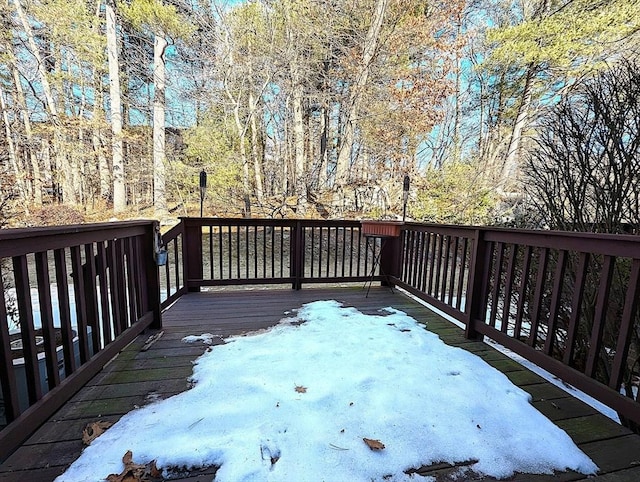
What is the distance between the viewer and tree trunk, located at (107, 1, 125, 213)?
29.8ft

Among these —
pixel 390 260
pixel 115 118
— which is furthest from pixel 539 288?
pixel 115 118

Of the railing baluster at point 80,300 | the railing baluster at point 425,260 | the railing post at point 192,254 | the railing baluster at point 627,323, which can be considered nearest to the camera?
the railing baluster at point 627,323

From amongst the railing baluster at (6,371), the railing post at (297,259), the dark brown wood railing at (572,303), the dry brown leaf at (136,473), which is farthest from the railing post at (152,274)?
the dark brown wood railing at (572,303)

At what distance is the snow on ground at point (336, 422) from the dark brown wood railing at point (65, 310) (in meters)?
0.39

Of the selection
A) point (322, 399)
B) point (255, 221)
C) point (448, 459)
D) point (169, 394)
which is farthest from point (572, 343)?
point (255, 221)

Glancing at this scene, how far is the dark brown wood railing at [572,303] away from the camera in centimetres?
149

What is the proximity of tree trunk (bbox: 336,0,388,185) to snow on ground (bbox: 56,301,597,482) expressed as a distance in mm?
8626

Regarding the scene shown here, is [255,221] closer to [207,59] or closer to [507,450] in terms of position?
[507,450]

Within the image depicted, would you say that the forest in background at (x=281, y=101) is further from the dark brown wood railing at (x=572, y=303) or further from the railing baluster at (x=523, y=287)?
the railing baluster at (x=523, y=287)

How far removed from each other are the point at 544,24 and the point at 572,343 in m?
9.17

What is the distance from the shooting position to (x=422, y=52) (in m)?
9.45

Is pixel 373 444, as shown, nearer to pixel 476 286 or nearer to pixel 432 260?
pixel 476 286

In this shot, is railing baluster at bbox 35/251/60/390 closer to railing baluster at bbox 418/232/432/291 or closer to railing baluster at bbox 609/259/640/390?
railing baluster at bbox 609/259/640/390

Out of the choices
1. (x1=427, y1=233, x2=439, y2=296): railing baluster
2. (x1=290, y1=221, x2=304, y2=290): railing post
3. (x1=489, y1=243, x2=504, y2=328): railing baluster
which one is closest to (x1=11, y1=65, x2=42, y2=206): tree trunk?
(x1=290, y1=221, x2=304, y2=290): railing post
